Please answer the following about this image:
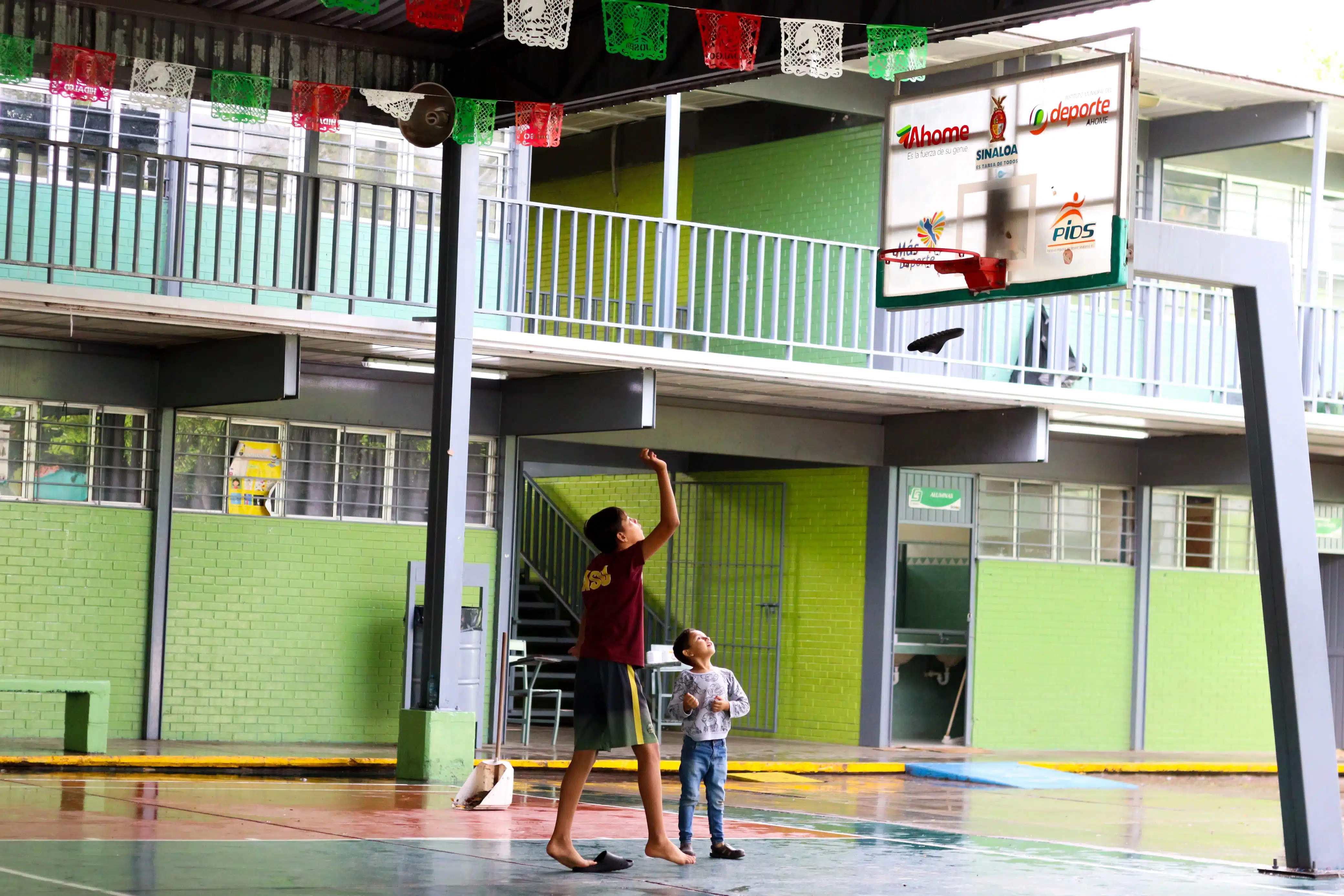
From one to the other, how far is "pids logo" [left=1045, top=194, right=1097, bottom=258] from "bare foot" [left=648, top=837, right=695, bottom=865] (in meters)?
3.82

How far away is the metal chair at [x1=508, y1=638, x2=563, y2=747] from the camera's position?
16062mm

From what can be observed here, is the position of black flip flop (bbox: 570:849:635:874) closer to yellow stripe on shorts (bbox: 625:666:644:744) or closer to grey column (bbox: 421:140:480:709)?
yellow stripe on shorts (bbox: 625:666:644:744)

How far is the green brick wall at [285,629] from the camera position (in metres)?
15.3

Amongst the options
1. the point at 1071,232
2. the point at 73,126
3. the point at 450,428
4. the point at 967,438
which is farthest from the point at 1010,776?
the point at 73,126

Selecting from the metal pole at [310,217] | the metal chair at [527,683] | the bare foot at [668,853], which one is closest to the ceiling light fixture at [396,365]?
the metal pole at [310,217]

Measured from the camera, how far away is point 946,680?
19203 mm

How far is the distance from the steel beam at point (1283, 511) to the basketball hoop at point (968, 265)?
2.80ft

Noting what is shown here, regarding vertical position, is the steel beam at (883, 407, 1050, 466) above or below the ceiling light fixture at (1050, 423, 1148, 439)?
below

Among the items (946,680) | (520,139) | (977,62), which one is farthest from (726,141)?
(977,62)

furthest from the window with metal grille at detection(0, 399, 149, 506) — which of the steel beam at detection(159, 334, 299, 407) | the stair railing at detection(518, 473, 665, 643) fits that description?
the stair railing at detection(518, 473, 665, 643)

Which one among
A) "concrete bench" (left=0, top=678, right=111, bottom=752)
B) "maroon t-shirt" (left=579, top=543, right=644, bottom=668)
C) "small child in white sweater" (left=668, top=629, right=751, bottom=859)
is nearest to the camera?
"maroon t-shirt" (left=579, top=543, right=644, bottom=668)

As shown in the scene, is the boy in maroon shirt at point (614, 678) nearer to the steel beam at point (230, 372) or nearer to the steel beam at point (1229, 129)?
the steel beam at point (230, 372)

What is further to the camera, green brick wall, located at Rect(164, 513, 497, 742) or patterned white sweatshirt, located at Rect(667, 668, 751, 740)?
green brick wall, located at Rect(164, 513, 497, 742)

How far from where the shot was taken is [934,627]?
19375 millimetres
